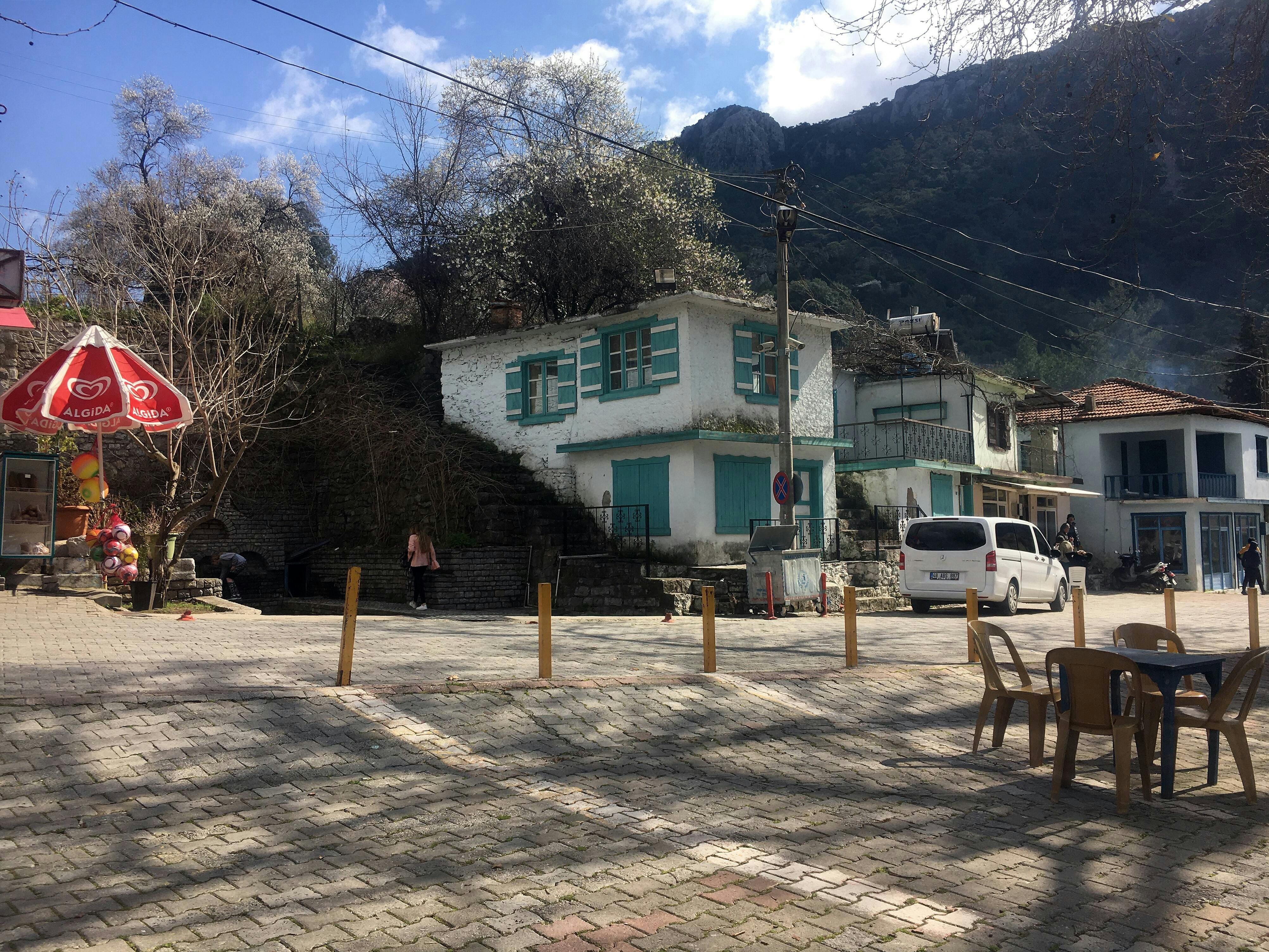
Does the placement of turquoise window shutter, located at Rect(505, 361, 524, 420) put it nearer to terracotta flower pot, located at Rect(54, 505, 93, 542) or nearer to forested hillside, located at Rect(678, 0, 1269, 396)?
forested hillside, located at Rect(678, 0, 1269, 396)

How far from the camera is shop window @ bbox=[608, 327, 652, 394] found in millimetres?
20953

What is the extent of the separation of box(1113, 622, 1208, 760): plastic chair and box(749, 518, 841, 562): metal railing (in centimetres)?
1306

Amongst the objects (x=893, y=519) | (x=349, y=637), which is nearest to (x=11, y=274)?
(x=349, y=637)

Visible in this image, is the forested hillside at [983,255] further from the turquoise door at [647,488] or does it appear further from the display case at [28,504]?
the display case at [28,504]

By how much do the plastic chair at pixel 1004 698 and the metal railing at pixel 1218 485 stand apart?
31424mm

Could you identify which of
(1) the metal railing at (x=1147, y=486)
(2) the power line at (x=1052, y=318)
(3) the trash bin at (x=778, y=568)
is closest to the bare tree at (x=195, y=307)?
(3) the trash bin at (x=778, y=568)

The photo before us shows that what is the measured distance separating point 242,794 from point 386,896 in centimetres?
180

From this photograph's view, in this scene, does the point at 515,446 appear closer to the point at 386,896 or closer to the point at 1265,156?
the point at 1265,156

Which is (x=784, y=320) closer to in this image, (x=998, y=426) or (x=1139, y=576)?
(x=998, y=426)

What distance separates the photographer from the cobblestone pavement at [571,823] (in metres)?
3.97

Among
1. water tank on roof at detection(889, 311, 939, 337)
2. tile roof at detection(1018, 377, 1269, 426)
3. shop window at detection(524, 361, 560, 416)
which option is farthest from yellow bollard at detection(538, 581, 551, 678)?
tile roof at detection(1018, 377, 1269, 426)

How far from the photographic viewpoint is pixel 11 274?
11609mm

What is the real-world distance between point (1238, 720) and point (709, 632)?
4499 millimetres

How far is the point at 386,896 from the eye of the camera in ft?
13.9
